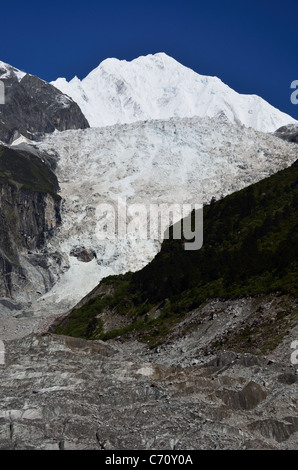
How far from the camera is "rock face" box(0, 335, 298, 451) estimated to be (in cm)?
2850

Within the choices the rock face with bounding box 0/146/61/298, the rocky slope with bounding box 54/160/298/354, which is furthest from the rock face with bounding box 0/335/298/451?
the rock face with bounding box 0/146/61/298

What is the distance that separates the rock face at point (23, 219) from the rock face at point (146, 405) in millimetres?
104851

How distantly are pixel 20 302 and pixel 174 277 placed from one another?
72.8 meters

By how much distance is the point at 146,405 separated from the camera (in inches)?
1313

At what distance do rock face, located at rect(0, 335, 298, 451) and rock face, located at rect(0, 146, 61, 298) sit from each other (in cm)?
10485

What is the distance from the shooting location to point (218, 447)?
27.4 meters

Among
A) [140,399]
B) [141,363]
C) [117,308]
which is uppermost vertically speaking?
[117,308]

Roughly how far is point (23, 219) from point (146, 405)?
13884 centimetres

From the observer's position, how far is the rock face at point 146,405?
2850 cm

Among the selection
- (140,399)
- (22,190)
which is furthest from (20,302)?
(140,399)
